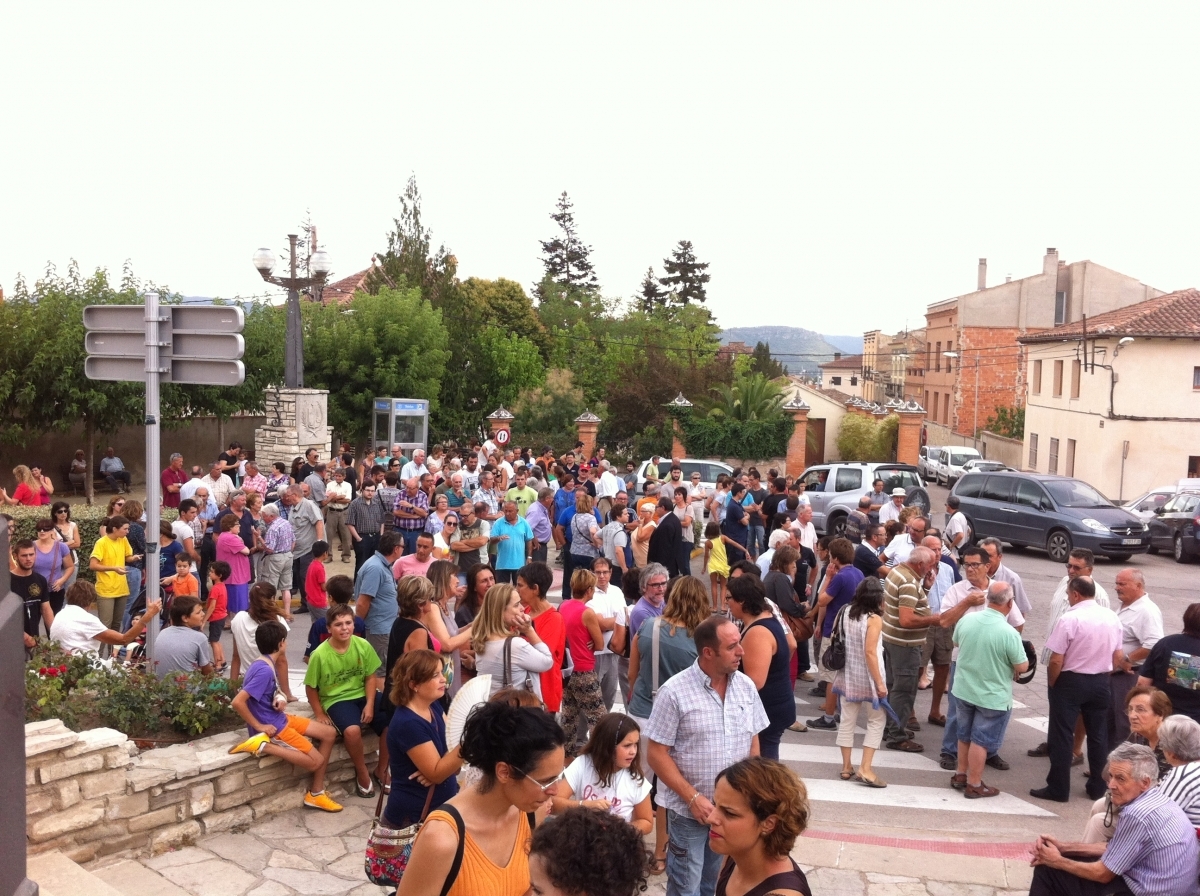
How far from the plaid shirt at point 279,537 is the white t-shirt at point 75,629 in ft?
11.3

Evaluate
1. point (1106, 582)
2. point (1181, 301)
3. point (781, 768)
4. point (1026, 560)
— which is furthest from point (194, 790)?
point (1181, 301)

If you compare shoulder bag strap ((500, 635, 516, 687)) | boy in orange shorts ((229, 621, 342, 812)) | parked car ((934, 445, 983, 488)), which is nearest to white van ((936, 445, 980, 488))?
parked car ((934, 445, 983, 488))

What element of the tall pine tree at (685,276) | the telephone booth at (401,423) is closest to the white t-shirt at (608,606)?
the telephone booth at (401,423)

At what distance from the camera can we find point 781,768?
3549 mm

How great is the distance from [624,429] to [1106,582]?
20896 mm

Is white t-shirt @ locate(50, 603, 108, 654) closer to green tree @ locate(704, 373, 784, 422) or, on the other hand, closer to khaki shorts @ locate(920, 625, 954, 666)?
khaki shorts @ locate(920, 625, 954, 666)

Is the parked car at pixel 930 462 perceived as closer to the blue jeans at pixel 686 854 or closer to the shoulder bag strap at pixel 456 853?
the blue jeans at pixel 686 854

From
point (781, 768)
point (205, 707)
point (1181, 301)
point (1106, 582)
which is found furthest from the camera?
point (1181, 301)

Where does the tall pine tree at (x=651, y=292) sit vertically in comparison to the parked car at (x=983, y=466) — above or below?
above

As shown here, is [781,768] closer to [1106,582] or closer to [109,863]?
[109,863]

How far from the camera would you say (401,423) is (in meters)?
25.6

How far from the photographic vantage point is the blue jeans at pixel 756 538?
16.4 m

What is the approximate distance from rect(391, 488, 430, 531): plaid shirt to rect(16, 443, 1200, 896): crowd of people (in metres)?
0.04

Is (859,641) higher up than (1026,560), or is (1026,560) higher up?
(859,641)
